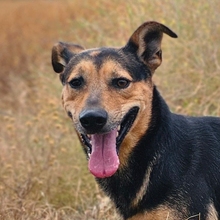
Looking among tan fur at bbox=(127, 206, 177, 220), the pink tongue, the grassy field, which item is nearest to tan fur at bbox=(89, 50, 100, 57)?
the pink tongue

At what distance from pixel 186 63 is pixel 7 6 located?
37.3 ft

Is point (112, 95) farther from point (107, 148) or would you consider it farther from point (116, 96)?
point (107, 148)

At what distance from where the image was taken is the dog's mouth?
484cm

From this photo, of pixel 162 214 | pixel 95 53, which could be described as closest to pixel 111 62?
pixel 95 53

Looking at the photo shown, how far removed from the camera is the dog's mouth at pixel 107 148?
15.9ft

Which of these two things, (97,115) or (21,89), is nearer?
(97,115)

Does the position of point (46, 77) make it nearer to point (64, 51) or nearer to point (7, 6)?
point (64, 51)

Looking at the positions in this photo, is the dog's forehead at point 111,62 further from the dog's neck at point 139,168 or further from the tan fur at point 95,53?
the dog's neck at point 139,168

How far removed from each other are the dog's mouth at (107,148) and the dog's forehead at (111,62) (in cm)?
32

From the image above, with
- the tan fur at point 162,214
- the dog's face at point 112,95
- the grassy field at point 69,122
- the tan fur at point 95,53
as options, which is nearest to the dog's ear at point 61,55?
the dog's face at point 112,95

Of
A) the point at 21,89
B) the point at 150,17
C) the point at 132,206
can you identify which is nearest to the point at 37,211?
the point at 132,206

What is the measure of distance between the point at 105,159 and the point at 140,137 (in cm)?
37

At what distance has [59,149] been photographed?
7.94 metres

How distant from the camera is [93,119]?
4699 mm
